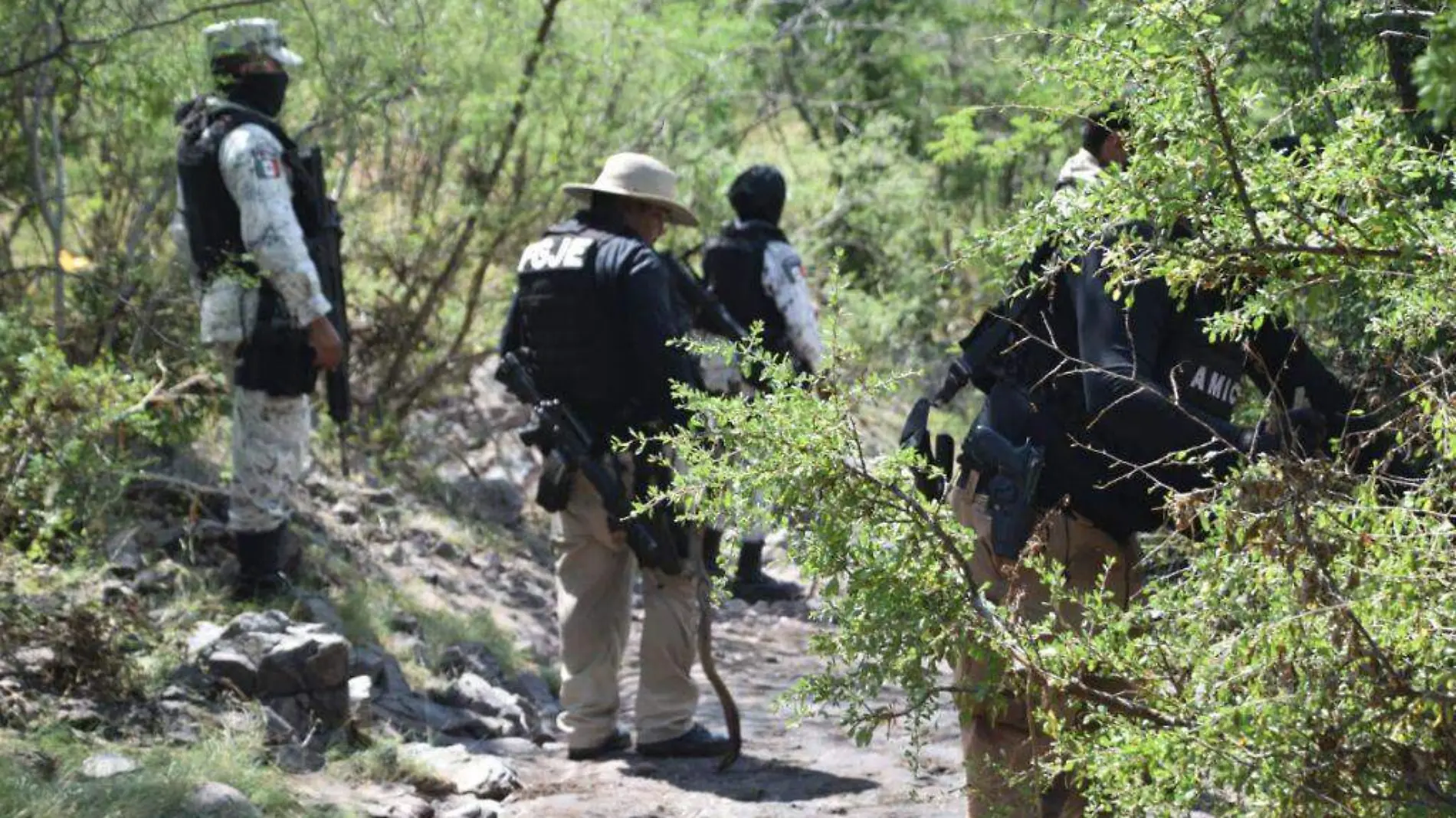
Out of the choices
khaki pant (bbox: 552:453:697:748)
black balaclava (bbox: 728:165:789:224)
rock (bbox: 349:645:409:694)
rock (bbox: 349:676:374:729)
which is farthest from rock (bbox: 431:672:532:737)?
black balaclava (bbox: 728:165:789:224)

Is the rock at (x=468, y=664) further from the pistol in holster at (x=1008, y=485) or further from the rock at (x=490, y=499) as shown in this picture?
the pistol in holster at (x=1008, y=485)

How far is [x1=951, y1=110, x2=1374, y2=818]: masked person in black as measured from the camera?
3.99m

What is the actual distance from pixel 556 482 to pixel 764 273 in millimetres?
2747

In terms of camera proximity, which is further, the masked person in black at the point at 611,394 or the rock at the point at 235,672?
the masked person in black at the point at 611,394

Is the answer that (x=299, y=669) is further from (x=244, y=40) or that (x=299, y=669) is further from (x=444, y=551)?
(x=444, y=551)

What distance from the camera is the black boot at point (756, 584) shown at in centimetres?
941

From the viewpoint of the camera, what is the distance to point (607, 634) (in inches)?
252

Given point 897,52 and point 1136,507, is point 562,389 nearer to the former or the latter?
point 1136,507

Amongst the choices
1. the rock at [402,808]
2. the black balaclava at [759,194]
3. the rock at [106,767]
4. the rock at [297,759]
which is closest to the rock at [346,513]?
the black balaclava at [759,194]

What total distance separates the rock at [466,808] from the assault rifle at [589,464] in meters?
0.99

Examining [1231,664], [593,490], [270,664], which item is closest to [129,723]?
[270,664]

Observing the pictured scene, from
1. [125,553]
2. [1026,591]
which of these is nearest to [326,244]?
[125,553]

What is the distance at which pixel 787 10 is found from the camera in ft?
50.6

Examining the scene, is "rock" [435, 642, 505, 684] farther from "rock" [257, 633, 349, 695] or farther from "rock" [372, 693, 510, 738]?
"rock" [257, 633, 349, 695]
